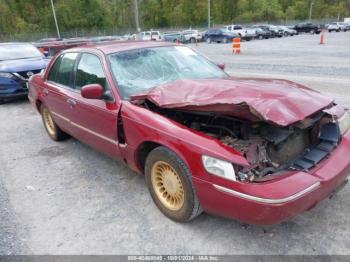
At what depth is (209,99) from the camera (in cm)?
284

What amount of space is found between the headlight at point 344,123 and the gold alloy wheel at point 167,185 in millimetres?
1676

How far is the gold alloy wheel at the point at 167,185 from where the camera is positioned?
2.95 metres

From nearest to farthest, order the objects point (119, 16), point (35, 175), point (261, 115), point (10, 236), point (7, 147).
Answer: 1. point (261, 115)
2. point (10, 236)
3. point (35, 175)
4. point (7, 147)
5. point (119, 16)

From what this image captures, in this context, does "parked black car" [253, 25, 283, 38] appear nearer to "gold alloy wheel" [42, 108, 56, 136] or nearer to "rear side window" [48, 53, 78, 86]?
"gold alloy wheel" [42, 108, 56, 136]

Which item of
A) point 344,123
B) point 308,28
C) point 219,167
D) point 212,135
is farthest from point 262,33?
point 219,167

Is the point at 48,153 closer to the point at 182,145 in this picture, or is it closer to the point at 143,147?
the point at 143,147

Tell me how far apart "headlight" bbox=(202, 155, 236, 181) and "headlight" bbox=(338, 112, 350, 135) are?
1410 mm

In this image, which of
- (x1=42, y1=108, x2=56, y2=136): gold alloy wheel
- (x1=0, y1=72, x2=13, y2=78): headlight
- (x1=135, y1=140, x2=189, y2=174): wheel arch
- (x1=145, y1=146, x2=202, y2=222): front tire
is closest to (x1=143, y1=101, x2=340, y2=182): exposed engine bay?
(x1=135, y1=140, x2=189, y2=174): wheel arch

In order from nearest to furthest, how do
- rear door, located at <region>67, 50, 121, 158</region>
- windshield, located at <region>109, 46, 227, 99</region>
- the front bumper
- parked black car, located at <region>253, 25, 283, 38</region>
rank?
the front bumper < rear door, located at <region>67, 50, 121, 158</region> < windshield, located at <region>109, 46, 227, 99</region> < parked black car, located at <region>253, 25, 283, 38</region>

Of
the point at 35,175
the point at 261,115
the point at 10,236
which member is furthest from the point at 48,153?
the point at 261,115

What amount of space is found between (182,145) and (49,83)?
10.4 feet

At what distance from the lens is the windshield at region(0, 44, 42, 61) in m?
9.19

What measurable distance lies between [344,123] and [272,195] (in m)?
1.44

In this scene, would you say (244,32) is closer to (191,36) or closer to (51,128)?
(191,36)
